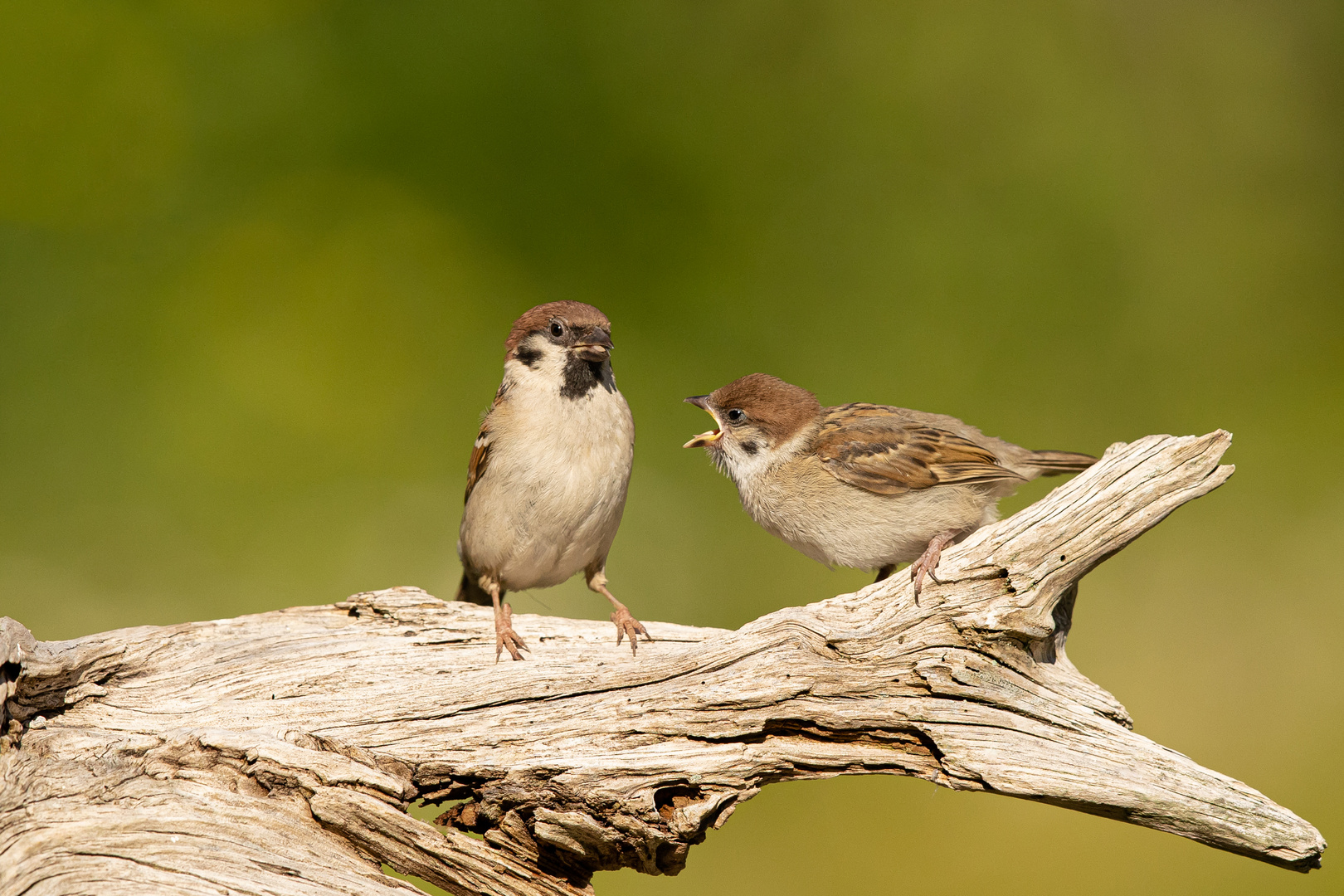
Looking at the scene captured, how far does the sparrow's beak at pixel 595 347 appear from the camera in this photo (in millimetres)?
3434

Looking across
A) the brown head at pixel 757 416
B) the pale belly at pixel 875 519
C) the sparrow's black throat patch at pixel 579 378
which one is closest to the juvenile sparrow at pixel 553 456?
the sparrow's black throat patch at pixel 579 378

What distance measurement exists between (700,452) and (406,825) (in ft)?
8.38

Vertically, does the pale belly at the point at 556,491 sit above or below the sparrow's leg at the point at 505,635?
above

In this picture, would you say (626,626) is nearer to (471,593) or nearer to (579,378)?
(579,378)

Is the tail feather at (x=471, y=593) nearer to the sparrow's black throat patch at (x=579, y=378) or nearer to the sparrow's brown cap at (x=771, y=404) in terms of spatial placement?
the sparrow's black throat patch at (x=579, y=378)

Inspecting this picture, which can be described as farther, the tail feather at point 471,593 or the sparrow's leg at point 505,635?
the tail feather at point 471,593

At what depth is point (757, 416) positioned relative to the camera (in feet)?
11.5

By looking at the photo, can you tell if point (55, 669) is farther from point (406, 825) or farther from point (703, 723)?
point (703, 723)

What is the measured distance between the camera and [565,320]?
349cm

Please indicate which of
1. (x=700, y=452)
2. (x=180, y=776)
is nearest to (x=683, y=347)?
(x=700, y=452)

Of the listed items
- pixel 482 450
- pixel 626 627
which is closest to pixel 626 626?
pixel 626 627

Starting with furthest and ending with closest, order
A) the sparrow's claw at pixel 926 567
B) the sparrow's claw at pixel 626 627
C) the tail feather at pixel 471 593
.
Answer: the tail feather at pixel 471 593 < the sparrow's claw at pixel 626 627 < the sparrow's claw at pixel 926 567

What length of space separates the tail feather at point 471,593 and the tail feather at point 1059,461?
6.65 ft

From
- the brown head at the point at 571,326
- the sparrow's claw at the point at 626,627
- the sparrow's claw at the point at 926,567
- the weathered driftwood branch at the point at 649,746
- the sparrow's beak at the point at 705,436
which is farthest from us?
the sparrow's beak at the point at 705,436
